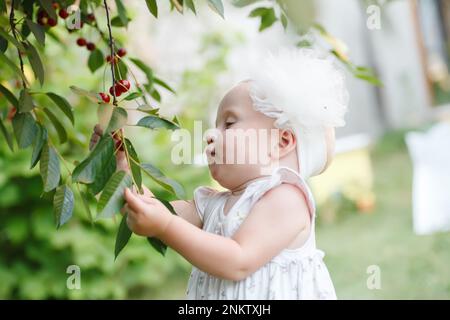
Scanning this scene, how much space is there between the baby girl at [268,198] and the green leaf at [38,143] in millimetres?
196

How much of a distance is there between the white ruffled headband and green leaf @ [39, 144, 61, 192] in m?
0.36

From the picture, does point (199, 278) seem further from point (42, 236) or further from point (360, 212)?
point (360, 212)

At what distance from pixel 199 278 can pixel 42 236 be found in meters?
1.94

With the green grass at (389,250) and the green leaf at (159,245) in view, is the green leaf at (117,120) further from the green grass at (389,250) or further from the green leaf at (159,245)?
the green grass at (389,250)

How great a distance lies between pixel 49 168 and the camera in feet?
3.69

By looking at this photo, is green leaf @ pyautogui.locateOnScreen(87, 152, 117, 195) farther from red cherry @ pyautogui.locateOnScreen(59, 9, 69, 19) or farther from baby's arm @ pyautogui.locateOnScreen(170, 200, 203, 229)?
red cherry @ pyautogui.locateOnScreen(59, 9, 69, 19)

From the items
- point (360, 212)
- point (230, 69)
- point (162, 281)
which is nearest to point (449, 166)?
point (360, 212)

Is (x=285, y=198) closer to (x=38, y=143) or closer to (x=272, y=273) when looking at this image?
(x=272, y=273)

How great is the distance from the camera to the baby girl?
1053 mm

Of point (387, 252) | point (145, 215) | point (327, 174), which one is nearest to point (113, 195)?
point (145, 215)

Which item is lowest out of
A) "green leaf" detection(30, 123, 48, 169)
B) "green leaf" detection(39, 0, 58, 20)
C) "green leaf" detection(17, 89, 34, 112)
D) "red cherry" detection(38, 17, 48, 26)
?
"green leaf" detection(30, 123, 48, 169)

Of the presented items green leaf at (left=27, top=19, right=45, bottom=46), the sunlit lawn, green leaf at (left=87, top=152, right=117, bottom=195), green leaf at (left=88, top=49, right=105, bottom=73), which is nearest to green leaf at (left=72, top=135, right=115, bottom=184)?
green leaf at (left=87, top=152, right=117, bottom=195)

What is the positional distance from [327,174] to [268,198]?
3.97 metres
